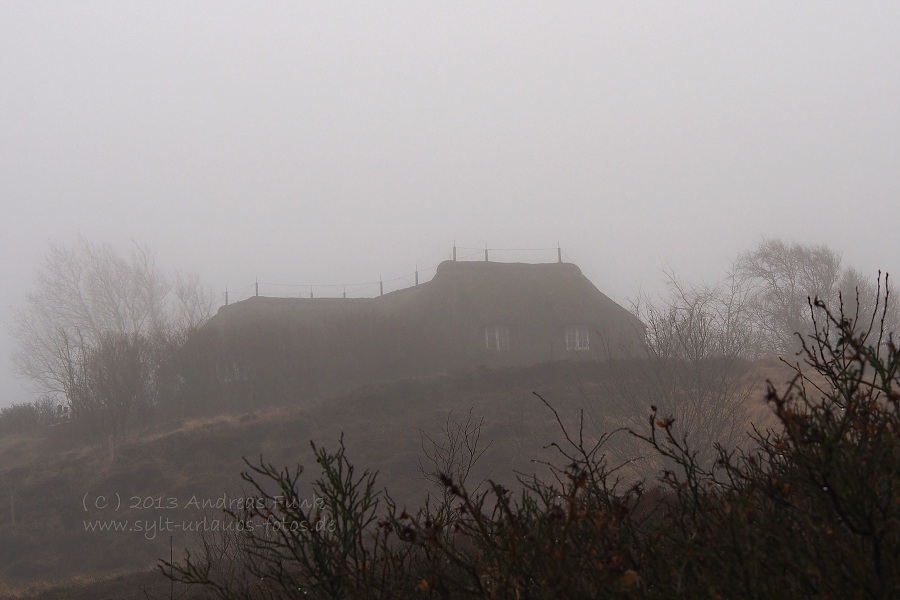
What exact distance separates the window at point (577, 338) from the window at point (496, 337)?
3512 millimetres

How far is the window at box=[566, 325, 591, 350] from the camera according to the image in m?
45.4

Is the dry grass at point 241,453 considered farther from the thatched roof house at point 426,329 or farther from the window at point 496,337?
the window at point 496,337

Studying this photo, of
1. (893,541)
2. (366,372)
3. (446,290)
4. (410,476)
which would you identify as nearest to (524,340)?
(446,290)

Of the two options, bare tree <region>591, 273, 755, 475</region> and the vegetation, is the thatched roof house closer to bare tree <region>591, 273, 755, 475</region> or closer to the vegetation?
the vegetation

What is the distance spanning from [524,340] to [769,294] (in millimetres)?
14754

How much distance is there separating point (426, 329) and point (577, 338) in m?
8.71

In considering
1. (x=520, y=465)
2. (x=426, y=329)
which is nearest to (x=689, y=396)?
(x=520, y=465)

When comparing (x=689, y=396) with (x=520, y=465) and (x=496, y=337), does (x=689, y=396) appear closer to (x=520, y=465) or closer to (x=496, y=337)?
(x=520, y=465)

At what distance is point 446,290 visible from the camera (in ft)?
158

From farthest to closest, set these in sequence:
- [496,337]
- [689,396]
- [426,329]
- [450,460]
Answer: [496,337] < [426,329] < [689,396] < [450,460]

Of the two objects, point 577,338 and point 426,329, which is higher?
point 426,329

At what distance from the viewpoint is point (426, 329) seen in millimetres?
43875

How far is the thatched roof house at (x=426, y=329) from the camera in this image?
4094 centimetres

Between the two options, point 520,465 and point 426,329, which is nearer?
point 520,465
